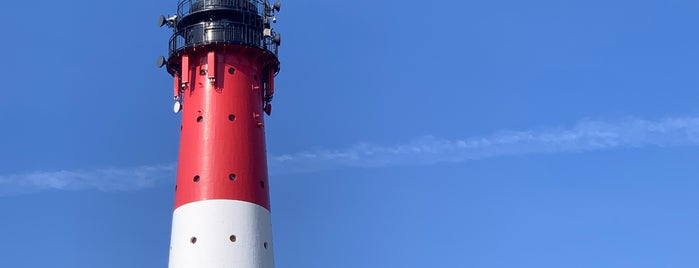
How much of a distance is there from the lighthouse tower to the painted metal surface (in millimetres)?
40

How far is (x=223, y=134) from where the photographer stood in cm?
5016

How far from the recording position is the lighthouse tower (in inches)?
1906

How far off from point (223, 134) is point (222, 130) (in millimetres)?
183

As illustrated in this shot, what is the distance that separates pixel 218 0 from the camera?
52.2m

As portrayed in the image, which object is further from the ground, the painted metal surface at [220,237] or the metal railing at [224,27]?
the metal railing at [224,27]

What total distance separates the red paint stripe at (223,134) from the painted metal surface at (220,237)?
1.55ft

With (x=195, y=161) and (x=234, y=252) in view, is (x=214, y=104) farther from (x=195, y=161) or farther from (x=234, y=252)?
(x=234, y=252)

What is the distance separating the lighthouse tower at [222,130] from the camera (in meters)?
48.4

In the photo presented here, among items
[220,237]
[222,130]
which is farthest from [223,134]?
[220,237]

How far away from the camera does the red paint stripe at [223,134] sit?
49219 millimetres

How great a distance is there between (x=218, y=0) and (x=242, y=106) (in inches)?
191

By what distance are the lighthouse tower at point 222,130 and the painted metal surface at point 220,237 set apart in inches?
1.6

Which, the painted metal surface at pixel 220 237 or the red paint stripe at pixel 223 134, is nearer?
the painted metal surface at pixel 220 237

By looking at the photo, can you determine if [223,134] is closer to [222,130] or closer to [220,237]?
[222,130]
